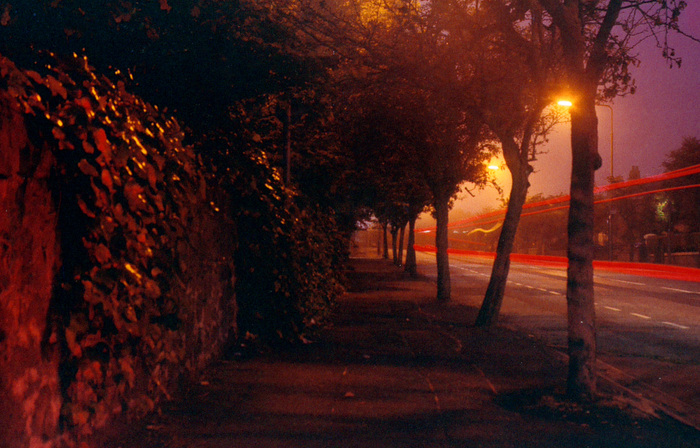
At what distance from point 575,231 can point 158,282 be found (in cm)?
438

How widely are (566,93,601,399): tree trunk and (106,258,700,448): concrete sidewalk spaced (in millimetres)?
327

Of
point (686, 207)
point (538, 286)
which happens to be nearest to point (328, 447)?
point (538, 286)

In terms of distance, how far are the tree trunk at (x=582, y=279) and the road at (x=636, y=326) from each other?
1.33 metres

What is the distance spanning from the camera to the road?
28.8 ft

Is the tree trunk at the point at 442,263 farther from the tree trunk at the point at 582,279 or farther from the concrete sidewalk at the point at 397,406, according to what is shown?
the tree trunk at the point at 582,279

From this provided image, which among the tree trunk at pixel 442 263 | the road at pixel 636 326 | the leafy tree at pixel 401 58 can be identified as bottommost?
the road at pixel 636 326

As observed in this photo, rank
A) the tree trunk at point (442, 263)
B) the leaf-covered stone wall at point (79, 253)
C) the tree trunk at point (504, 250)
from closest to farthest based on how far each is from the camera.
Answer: the leaf-covered stone wall at point (79, 253) < the tree trunk at point (504, 250) < the tree trunk at point (442, 263)

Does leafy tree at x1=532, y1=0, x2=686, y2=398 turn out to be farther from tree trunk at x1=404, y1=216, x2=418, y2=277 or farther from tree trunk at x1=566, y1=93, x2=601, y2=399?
tree trunk at x1=404, y1=216, x2=418, y2=277

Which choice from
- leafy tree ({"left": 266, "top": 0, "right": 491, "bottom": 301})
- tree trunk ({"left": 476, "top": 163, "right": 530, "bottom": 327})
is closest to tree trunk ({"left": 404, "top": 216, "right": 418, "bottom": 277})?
leafy tree ({"left": 266, "top": 0, "right": 491, "bottom": 301})

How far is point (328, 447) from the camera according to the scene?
531 cm

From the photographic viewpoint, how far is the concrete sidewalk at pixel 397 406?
558 cm

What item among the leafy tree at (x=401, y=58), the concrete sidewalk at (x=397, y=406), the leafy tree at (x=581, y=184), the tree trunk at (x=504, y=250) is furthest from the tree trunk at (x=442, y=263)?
the leafy tree at (x=581, y=184)

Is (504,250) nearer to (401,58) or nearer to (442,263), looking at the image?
(401,58)

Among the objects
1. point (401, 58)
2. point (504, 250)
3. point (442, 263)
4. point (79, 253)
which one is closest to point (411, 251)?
point (442, 263)
